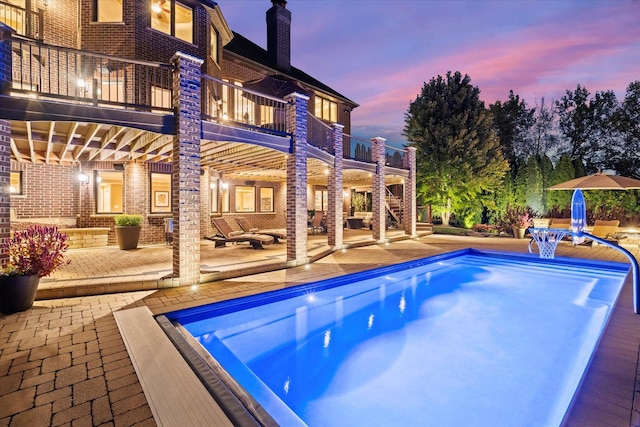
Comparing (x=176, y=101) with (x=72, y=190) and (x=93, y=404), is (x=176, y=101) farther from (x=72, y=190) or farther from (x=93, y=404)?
(x=72, y=190)

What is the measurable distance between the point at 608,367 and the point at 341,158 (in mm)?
9467

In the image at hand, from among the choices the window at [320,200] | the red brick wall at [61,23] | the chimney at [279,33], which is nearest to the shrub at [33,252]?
the red brick wall at [61,23]

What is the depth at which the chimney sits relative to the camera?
1745 cm

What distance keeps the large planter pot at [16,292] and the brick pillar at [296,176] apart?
17.4 feet

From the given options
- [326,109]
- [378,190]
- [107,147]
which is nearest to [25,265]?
[107,147]

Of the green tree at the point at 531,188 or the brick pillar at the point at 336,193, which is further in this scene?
the green tree at the point at 531,188

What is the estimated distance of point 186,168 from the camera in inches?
253

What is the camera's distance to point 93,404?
257cm

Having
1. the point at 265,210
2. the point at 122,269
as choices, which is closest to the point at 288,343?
the point at 122,269

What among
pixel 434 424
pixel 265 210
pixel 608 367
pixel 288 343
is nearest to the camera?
pixel 608 367

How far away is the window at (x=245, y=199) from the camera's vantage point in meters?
17.0

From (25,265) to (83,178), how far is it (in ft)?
23.9

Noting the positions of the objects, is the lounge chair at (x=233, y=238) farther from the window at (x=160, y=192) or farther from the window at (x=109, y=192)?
the window at (x=109, y=192)

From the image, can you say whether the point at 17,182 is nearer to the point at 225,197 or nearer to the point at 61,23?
the point at 61,23
